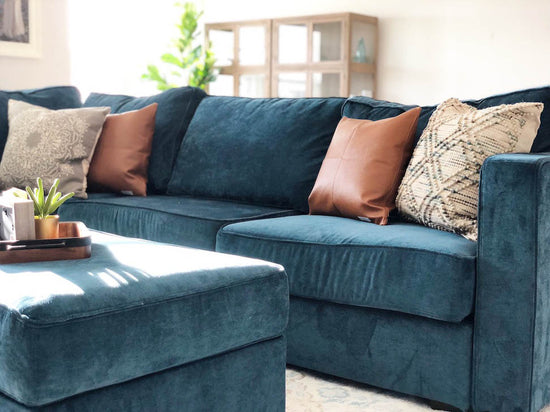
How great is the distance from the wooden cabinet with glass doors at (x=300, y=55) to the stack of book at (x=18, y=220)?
4.44 metres

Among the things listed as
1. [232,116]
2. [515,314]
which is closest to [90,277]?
[515,314]

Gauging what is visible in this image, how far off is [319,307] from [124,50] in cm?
500

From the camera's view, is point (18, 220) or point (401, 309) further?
point (401, 309)

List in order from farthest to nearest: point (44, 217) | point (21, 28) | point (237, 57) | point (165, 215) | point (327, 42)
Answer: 1. point (237, 57)
2. point (327, 42)
3. point (21, 28)
4. point (165, 215)
5. point (44, 217)

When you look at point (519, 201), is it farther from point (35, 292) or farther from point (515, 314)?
point (35, 292)

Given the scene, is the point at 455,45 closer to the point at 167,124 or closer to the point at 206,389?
the point at 167,124

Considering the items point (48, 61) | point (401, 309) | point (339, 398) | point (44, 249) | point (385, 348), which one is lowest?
point (339, 398)

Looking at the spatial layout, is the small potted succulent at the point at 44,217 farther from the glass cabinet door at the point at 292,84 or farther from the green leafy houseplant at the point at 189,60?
the green leafy houseplant at the point at 189,60

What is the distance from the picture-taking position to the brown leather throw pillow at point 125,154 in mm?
3244

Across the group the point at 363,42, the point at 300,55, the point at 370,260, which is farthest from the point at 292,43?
the point at 370,260

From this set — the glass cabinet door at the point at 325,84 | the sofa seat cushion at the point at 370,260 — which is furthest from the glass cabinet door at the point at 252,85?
the sofa seat cushion at the point at 370,260

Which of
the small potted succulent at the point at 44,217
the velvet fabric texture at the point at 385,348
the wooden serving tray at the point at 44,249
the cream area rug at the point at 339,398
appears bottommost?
the cream area rug at the point at 339,398

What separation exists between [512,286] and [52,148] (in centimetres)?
209

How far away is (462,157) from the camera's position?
7.11 feet
